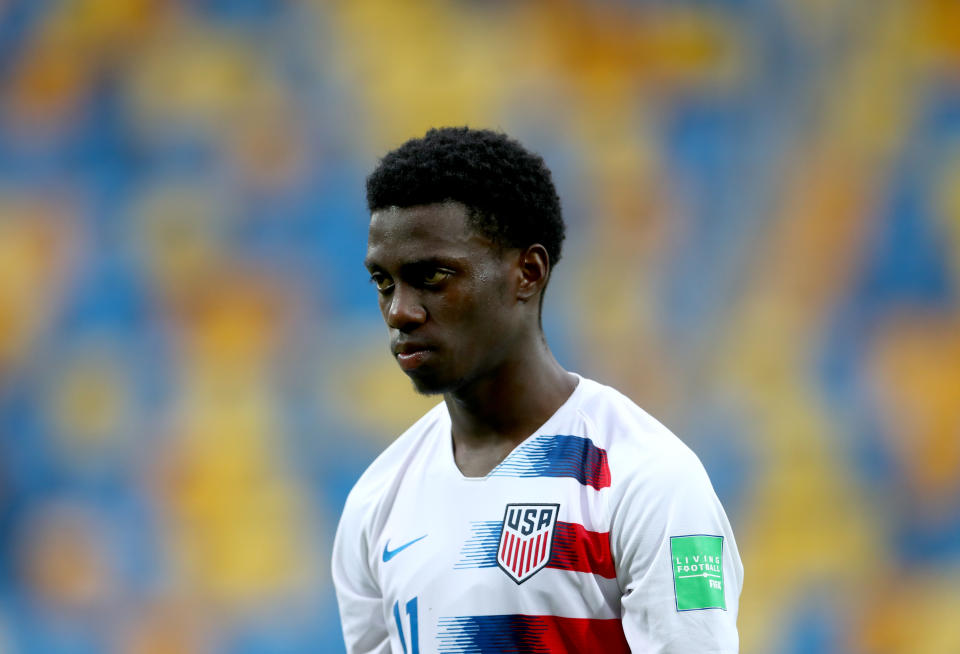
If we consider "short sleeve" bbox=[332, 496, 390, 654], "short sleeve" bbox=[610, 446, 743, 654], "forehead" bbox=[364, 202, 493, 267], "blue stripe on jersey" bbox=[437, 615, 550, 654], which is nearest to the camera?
"short sleeve" bbox=[610, 446, 743, 654]

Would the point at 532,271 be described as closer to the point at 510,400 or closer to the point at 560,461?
the point at 510,400

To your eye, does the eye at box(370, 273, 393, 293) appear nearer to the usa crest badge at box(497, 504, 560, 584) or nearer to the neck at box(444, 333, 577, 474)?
the neck at box(444, 333, 577, 474)

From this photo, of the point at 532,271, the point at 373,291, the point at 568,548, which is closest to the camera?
the point at 568,548

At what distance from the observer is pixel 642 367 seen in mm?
4609

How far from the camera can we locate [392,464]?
7.38ft

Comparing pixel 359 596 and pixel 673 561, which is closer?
pixel 673 561

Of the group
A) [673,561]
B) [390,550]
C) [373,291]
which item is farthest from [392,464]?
[373,291]

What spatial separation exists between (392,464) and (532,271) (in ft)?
1.63

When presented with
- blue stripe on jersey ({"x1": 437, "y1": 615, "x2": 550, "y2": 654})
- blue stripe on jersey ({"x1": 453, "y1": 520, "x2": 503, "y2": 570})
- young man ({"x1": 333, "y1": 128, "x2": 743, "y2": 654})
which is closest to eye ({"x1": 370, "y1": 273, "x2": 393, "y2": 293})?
young man ({"x1": 333, "y1": 128, "x2": 743, "y2": 654})

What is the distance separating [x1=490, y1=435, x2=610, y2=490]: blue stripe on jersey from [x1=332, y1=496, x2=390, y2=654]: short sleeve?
1.16 ft

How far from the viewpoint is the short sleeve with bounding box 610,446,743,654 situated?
176 cm

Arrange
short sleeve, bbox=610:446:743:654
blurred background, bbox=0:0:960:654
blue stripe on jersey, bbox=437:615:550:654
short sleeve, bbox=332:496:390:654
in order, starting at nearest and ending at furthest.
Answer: short sleeve, bbox=610:446:743:654, blue stripe on jersey, bbox=437:615:550:654, short sleeve, bbox=332:496:390:654, blurred background, bbox=0:0:960:654

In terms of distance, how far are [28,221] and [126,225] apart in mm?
459

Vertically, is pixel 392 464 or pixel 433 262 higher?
pixel 433 262
